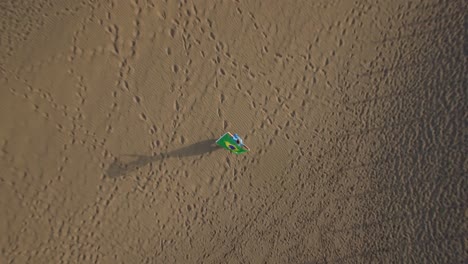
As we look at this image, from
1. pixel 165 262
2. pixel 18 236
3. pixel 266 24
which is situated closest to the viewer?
pixel 18 236

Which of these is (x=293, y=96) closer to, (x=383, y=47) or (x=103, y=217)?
(x=383, y=47)

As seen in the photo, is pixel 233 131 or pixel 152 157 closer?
pixel 152 157

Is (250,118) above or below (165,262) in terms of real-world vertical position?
above

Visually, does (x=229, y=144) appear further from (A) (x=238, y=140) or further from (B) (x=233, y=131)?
(B) (x=233, y=131)

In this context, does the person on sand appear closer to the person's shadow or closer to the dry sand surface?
the dry sand surface

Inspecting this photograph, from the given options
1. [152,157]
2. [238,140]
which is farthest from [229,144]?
[152,157]

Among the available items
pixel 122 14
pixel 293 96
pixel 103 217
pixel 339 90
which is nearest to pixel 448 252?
pixel 339 90
